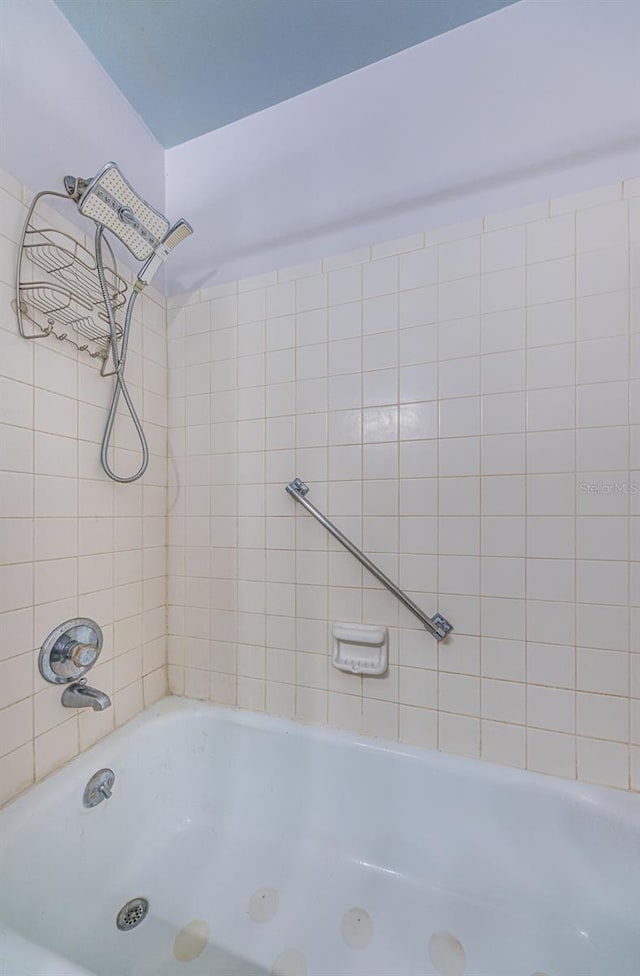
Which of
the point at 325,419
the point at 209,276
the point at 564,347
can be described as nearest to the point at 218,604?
the point at 325,419

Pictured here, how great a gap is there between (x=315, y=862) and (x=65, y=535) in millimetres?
1180

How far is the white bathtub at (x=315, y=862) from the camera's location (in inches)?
34.6

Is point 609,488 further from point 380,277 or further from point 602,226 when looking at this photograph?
point 380,277

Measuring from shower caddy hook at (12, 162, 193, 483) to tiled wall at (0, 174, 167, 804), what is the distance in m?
0.04

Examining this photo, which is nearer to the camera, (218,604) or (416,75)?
(416,75)

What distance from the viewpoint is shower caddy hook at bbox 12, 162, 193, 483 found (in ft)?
3.02

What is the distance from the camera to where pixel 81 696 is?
1031 millimetres

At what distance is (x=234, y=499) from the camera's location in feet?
4.47

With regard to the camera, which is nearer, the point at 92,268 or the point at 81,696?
the point at 81,696

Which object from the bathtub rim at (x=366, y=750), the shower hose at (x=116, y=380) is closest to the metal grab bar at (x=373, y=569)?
the bathtub rim at (x=366, y=750)

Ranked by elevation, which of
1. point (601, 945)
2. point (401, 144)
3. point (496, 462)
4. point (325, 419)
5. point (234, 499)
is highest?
point (401, 144)

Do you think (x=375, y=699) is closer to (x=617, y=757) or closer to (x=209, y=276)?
(x=617, y=757)

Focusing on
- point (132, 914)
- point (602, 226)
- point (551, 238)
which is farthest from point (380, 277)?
A: point (132, 914)

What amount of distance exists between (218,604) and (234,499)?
0.38 meters
